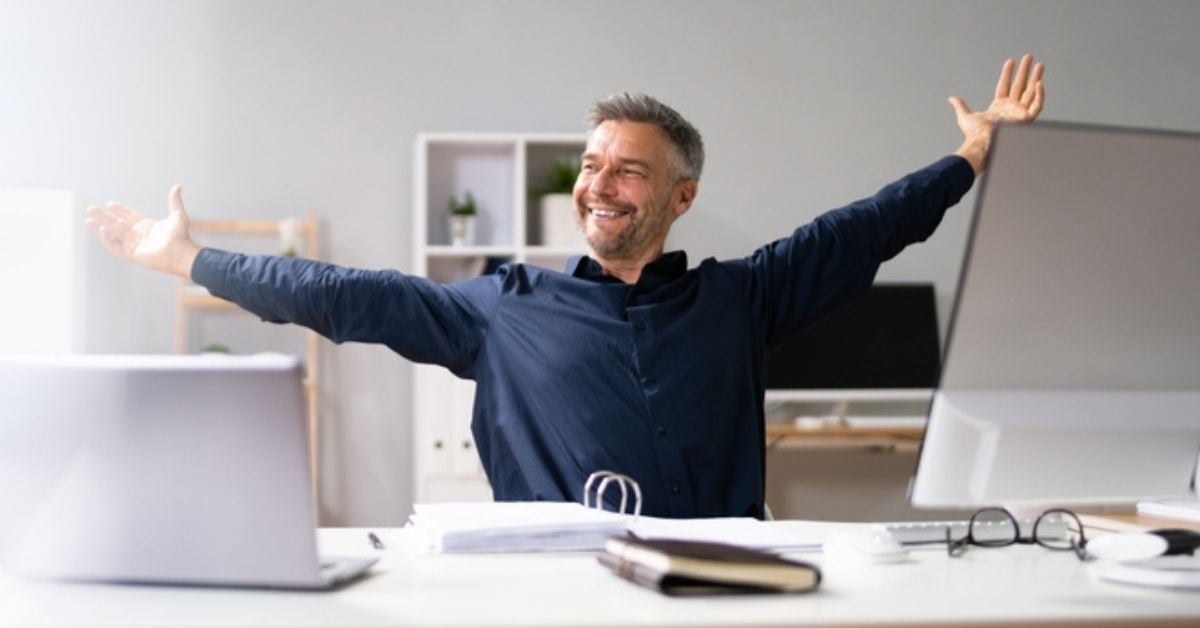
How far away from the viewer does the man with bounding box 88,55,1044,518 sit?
7.70 feet

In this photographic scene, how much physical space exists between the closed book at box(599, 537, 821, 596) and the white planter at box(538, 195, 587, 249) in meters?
3.43

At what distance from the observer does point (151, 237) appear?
218 centimetres

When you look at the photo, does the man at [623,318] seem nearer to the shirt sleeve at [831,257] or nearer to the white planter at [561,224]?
the shirt sleeve at [831,257]

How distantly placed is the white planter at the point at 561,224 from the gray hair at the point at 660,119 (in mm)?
1992

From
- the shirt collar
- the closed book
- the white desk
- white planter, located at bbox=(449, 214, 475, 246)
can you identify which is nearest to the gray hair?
the shirt collar

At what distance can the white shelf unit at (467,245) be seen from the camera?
4.78m

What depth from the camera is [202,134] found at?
4.98m

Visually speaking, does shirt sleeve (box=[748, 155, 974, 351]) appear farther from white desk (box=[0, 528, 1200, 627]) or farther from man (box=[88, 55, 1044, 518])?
white desk (box=[0, 528, 1200, 627])

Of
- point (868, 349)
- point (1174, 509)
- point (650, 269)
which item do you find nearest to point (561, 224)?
point (868, 349)

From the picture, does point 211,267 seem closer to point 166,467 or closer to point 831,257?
point 166,467

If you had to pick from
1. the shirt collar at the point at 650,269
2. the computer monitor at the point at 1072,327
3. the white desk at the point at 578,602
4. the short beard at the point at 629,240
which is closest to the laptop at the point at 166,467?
the white desk at the point at 578,602

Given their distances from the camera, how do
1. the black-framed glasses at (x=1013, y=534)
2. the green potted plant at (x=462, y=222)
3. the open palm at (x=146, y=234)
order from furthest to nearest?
the green potted plant at (x=462, y=222), the open palm at (x=146, y=234), the black-framed glasses at (x=1013, y=534)

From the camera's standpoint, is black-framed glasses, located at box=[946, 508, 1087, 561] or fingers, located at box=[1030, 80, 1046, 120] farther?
fingers, located at box=[1030, 80, 1046, 120]

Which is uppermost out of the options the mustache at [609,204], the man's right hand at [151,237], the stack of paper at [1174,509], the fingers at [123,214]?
the mustache at [609,204]
